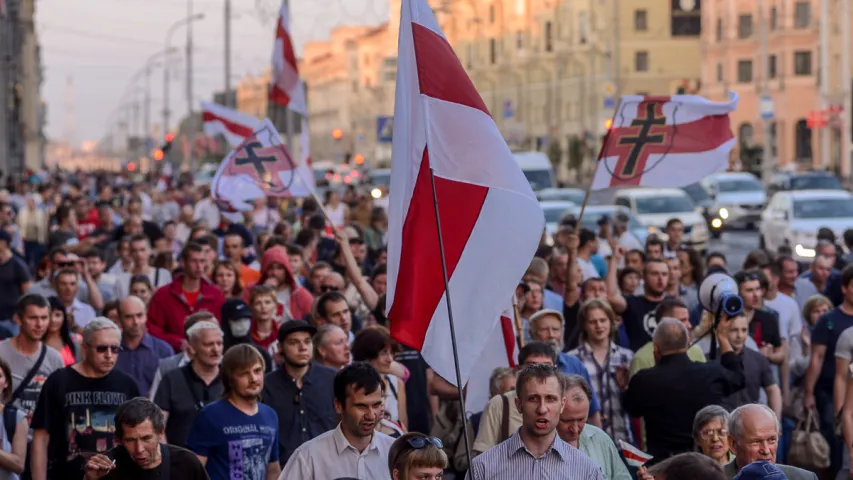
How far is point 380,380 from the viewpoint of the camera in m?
7.11

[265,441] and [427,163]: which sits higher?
[427,163]

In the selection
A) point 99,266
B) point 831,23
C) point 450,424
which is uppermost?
point 831,23

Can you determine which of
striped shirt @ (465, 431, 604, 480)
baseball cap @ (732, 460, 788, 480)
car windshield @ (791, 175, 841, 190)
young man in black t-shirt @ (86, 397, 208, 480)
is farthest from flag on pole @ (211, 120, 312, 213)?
car windshield @ (791, 175, 841, 190)

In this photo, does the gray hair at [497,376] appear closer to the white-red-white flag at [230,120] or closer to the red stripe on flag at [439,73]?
the red stripe on flag at [439,73]

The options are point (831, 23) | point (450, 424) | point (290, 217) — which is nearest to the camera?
point (450, 424)

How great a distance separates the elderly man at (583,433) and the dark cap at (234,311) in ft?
10.6

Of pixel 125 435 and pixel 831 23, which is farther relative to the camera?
pixel 831 23

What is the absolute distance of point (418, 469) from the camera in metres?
6.19

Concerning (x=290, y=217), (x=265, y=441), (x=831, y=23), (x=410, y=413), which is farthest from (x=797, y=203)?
(x=831, y=23)

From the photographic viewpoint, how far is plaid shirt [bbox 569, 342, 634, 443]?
9.60m

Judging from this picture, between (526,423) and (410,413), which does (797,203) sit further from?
(526,423)

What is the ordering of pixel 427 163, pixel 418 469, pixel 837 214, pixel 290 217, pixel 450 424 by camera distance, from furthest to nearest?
1. pixel 837 214
2. pixel 290 217
3. pixel 450 424
4. pixel 427 163
5. pixel 418 469

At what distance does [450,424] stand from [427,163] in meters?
3.79

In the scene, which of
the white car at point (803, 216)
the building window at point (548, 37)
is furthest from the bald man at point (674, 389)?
the building window at point (548, 37)
